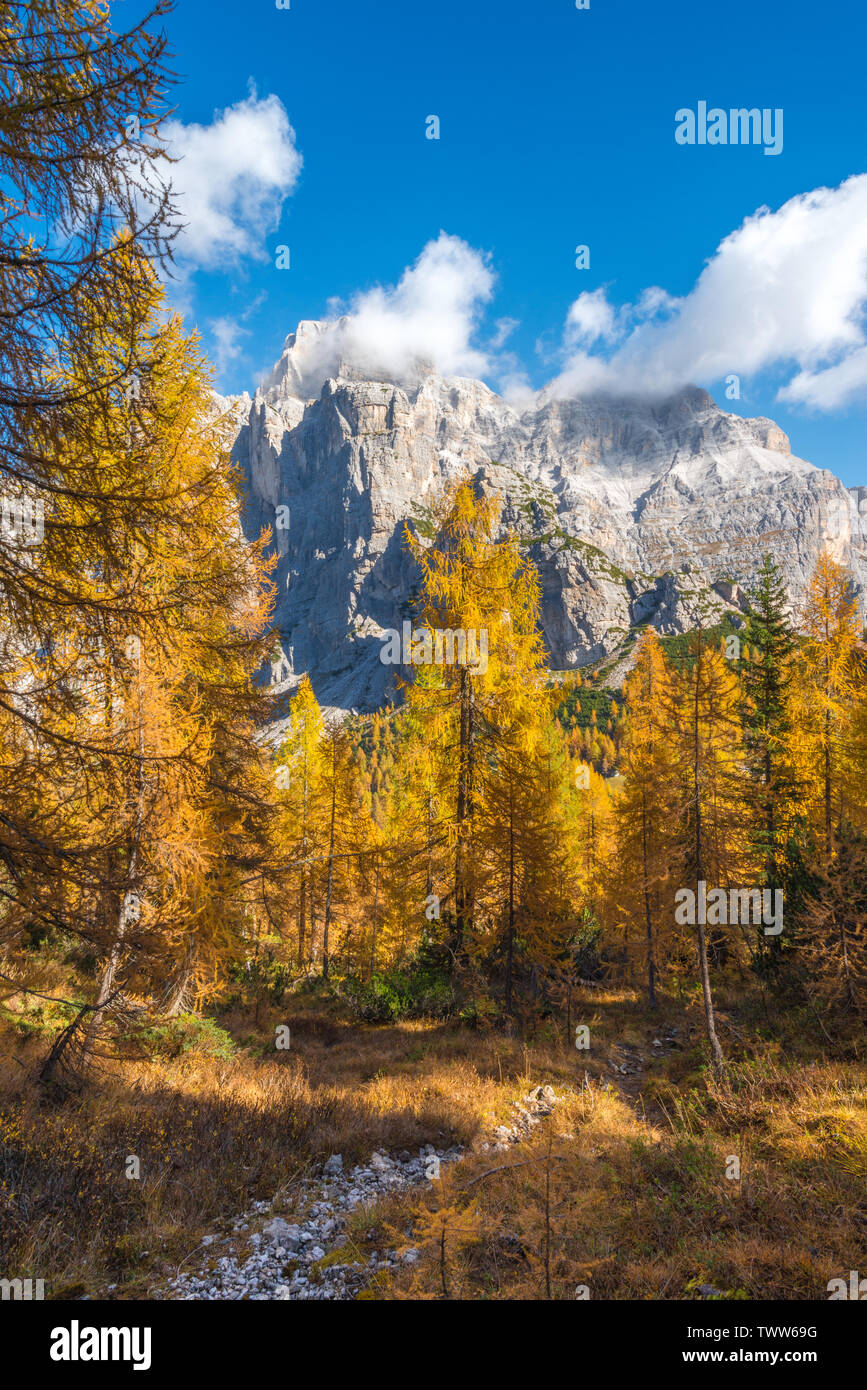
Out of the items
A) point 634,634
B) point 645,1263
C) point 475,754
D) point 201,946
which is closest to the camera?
point 645,1263

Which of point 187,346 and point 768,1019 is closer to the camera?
point 187,346

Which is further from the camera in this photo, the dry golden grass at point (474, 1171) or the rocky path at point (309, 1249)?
the rocky path at point (309, 1249)

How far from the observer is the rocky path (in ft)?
14.7

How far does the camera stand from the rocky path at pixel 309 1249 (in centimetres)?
449

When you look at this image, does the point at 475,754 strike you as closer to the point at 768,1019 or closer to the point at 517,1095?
the point at 517,1095

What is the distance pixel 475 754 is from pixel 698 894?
5548mm

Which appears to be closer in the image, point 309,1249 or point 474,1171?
point 309,1249

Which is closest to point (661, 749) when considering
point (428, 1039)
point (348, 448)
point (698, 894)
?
Answer: point (698, 894)

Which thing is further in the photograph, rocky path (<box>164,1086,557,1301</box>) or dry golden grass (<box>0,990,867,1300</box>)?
rocky path (<box>164,1086,557,1301</box>)

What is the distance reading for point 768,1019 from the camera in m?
13.2

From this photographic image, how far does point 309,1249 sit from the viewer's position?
16.7ft

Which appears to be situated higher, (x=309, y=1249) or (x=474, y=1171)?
(x=309, y=1249)
